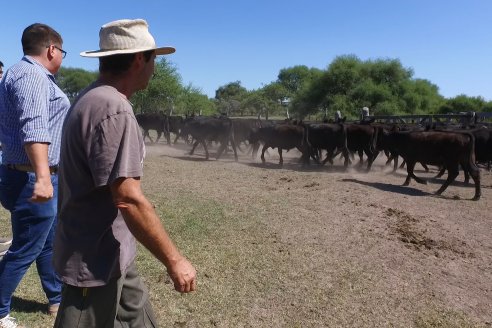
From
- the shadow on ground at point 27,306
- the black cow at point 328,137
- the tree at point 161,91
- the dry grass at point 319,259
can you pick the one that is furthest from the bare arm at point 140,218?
the tree at point 161,91

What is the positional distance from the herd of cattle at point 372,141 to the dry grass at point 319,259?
1204mm

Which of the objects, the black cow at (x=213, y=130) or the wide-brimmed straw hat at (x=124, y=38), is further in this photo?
the black cow at (x=213, y=130)

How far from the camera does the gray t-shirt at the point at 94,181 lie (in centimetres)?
177

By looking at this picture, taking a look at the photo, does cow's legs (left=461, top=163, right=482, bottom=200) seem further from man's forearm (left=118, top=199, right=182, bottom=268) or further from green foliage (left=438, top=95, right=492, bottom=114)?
green foliage (left=438, top=95, right=492, bottom=114)

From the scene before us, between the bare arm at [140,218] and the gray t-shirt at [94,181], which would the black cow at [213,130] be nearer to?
the gray t-shirt at [94,181]

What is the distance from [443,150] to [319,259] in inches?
273

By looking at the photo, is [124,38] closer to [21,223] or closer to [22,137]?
[22,137]

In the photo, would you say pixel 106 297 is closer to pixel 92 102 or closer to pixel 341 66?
pixel 92 102

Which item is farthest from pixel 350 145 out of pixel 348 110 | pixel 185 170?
pixel 348 110

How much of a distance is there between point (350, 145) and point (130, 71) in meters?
13.4

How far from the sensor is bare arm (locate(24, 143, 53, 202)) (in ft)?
8.48

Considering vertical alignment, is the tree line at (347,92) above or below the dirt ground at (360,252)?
above

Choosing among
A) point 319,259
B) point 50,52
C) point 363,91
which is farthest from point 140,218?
point 363,91

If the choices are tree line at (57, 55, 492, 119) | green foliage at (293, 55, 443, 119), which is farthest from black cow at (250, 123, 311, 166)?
green foliage at (293, 55, 443, 119)
